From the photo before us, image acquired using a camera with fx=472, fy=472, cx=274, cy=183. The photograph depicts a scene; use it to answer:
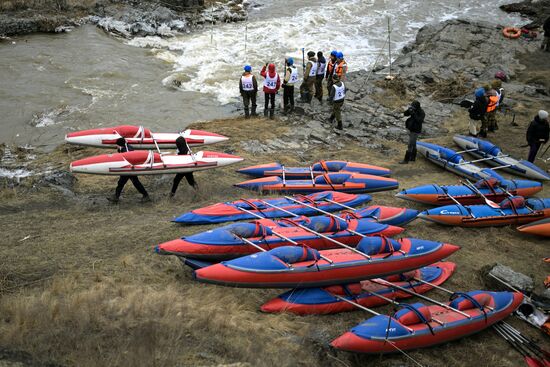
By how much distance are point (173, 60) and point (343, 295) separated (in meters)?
15.2

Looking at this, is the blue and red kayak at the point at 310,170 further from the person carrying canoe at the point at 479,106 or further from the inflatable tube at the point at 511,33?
the inflatable tube at the point at 511,33

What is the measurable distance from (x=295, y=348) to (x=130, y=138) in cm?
662

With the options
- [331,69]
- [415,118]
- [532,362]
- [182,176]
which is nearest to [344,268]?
[532,362]

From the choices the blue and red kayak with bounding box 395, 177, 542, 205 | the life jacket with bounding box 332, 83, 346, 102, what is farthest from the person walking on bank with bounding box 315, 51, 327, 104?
the blue and red kayak with bounding box 395, 177, 542, 205

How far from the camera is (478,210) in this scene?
852cm

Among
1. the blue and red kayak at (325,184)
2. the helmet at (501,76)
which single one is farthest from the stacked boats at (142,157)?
the helmet at (501,76)

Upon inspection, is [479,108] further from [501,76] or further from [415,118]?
[501,76]

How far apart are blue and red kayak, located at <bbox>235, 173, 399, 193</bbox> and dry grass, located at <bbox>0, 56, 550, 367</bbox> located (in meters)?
0.25

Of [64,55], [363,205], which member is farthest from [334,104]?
[64,55]

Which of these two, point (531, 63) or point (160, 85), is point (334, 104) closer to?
point (160, 85)

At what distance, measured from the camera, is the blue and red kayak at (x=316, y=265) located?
5848 mm

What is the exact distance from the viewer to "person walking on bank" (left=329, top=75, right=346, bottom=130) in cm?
1188

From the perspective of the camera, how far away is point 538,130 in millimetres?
10430

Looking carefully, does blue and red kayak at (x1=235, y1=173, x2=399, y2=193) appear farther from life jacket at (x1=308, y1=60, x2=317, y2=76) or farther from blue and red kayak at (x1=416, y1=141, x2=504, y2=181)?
life jacket at (x1=308, y1=60, x2=317, y2=76)
